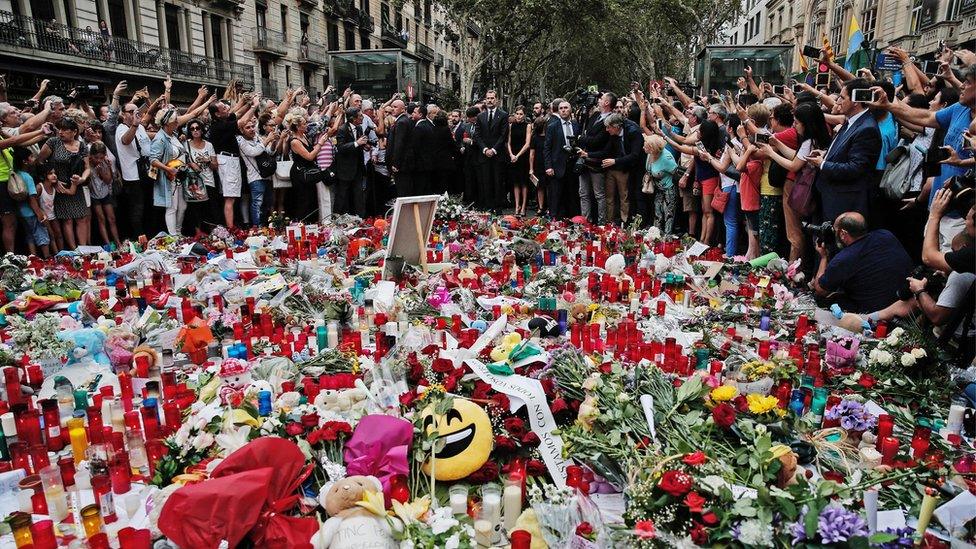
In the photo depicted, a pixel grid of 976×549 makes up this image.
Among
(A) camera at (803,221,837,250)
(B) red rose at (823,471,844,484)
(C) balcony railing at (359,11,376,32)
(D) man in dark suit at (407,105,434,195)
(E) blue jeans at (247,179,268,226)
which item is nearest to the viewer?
(B) red rose at (823,471,844,484)

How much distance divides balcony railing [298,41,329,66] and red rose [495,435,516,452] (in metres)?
31.0

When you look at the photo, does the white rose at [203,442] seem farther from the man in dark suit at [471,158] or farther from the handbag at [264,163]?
the man in dark suit at [471,158]

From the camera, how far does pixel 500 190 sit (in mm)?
10562

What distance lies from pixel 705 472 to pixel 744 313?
2.54m

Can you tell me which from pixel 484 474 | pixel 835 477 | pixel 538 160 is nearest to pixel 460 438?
pixel 484 474

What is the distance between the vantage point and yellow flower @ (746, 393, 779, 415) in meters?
2.84

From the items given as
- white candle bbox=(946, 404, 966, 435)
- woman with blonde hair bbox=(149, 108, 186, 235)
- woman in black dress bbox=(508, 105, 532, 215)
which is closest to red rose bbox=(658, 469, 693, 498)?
white candle bbox=(946, 404, 966, 435)

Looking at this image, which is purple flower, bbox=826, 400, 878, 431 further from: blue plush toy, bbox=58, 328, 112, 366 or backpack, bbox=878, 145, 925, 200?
blue plush toy, bbox=58, 328, 112, 366

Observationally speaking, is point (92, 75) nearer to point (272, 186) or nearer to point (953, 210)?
point (272, 186)

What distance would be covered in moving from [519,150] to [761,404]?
7951 mm

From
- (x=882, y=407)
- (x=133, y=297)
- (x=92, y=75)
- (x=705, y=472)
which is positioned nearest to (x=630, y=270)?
(x=882, y=407)

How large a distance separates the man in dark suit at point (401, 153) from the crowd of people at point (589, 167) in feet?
0.09

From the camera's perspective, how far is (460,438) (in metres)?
2.73

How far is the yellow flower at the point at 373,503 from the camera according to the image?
2.27 meters
